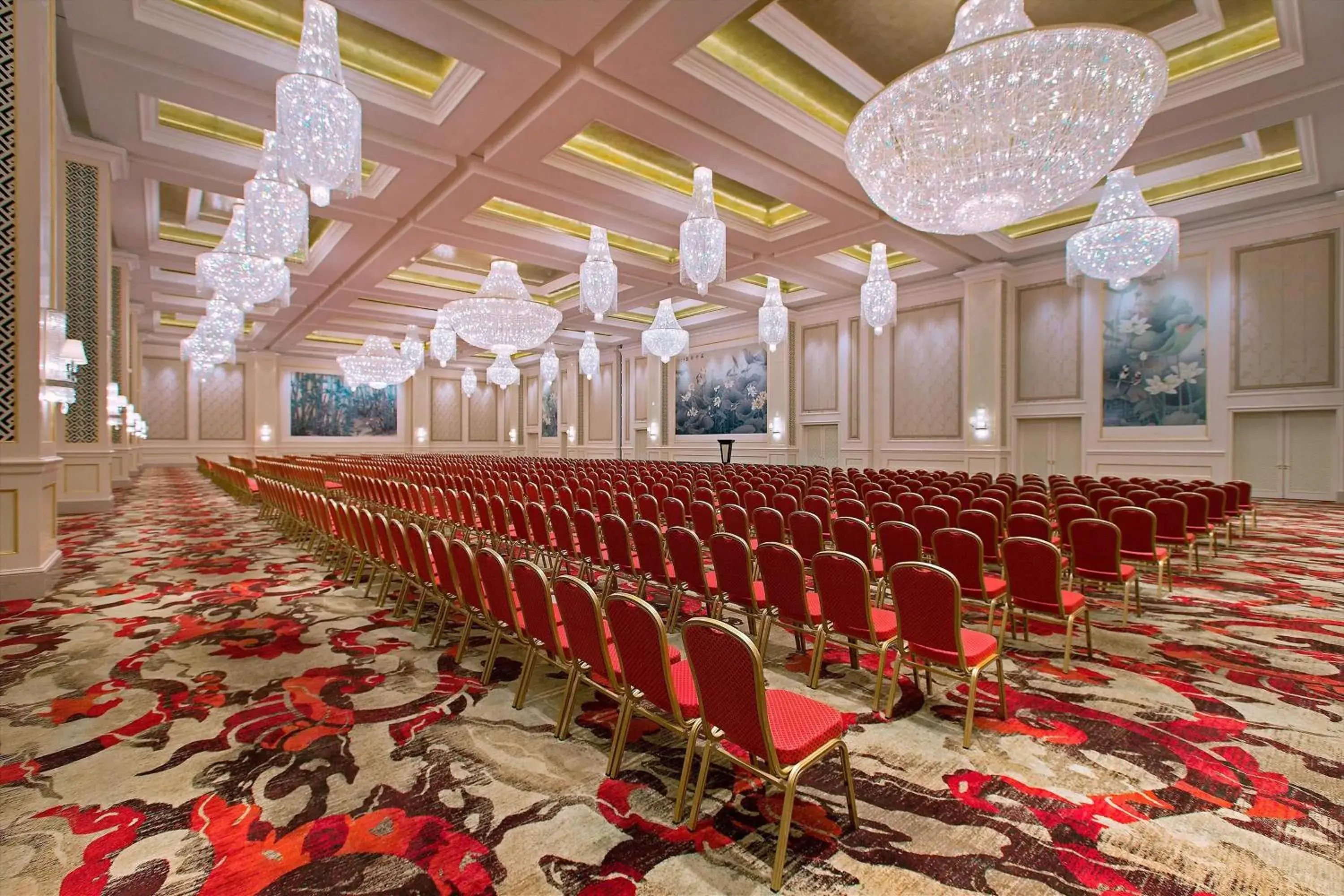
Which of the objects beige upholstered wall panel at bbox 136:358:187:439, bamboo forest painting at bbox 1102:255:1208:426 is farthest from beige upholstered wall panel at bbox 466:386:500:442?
bamboo forest painting at bbox 1102:255:1208:426

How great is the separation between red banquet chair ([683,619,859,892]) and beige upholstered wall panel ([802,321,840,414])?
14943 millimetres

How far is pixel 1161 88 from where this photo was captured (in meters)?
3.87

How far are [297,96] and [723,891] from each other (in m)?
5.19

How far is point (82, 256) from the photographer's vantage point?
7.86 metres

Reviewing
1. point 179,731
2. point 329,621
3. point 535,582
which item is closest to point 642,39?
point 535,582

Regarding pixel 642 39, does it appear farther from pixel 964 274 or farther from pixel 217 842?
pixel 964 274

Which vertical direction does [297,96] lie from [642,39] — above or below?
below

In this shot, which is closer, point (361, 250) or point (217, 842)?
point (217, 842)

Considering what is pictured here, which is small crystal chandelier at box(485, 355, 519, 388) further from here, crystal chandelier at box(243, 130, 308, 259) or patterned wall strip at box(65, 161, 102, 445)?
crystal chandelier at box(243, 130, 308, 259)

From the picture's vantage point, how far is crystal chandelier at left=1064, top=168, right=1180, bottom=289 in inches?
293

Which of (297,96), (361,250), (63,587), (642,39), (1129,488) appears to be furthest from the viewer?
(361,250)

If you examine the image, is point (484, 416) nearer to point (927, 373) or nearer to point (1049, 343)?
point (927, 373)

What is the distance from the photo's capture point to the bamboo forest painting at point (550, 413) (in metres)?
26.3

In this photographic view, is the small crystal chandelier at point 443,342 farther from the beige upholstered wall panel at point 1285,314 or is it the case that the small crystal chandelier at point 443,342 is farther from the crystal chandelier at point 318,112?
the beige upholstered wall panel at point 1285,314
